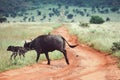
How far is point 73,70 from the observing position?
18.8 m

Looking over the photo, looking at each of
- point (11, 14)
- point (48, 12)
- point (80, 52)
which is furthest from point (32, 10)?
point (80, 52)

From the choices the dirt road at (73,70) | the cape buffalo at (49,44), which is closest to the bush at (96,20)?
the dirt road at (73,70)

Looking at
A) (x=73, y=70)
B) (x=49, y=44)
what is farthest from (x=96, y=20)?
(x=73, y=70)

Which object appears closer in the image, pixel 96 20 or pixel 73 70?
pixel 73 70

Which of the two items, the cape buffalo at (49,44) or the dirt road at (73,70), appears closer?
the dirt road at (73,70)

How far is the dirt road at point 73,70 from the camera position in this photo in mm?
17125

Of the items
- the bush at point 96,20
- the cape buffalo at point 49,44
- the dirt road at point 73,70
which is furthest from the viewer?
the bush at point 96,20

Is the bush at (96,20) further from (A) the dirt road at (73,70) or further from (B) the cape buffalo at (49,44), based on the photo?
(B) the cape buffalo at (49,44)

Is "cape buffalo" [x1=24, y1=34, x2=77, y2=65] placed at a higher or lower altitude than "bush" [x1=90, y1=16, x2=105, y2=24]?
higher

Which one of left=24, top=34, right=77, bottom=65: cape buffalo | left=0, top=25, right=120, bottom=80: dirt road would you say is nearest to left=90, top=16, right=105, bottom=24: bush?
left=0, top=25, right=120, bottom=80: dirt road

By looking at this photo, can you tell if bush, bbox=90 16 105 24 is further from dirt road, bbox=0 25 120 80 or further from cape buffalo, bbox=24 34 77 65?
cape buffalo, bbox=24 34 77 65

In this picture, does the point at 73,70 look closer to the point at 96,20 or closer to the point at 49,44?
the point at 49,44

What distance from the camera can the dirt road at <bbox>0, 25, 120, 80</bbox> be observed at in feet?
56.2

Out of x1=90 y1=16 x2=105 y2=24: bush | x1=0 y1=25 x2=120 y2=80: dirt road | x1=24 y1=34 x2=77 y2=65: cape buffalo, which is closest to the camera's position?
x1=0 y1=25 x2=120 y2=80: dirt road
